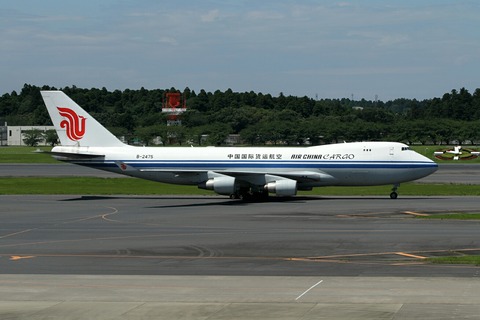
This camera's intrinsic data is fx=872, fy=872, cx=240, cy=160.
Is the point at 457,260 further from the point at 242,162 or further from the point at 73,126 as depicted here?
the point at 73,126

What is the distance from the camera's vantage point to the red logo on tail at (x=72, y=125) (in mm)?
58812

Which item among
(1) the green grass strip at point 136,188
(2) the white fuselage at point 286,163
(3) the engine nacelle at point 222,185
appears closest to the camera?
(3) the engine nacelle at point 222,185

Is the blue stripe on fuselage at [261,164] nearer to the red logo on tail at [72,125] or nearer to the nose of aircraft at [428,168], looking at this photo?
the nose of aircraft at [428,168]

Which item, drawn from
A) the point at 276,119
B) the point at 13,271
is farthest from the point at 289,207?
the point at 276,119

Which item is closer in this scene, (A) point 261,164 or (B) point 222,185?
(B) point 222,185

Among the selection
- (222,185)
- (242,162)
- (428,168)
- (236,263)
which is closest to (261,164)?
(242,162)

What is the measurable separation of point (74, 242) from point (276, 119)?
493ft

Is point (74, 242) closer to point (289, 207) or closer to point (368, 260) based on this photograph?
point (368, 260)

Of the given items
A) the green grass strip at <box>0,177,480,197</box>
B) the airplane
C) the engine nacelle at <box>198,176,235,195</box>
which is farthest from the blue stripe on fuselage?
the green grass strip at <box>0,177,480,197</box>

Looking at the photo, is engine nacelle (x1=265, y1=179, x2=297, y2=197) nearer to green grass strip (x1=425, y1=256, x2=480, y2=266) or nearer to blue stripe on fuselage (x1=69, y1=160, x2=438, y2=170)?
blue stripe on fuselage (x1=69, y1=160, x2=438, y2=170)

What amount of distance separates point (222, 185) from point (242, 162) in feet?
9.95

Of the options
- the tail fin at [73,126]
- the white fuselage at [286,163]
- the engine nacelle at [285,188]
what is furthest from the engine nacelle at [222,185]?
the tail fin at [73,126]

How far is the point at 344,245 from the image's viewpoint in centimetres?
3347

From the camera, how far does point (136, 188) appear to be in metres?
68.5
